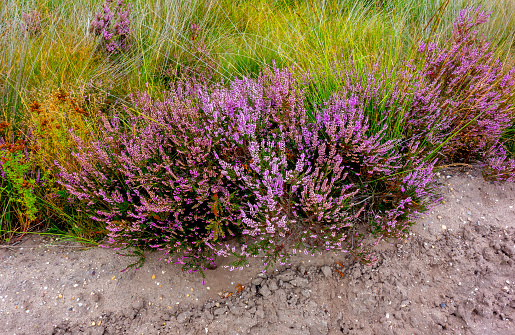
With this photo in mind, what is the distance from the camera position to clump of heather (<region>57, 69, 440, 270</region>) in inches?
69.0

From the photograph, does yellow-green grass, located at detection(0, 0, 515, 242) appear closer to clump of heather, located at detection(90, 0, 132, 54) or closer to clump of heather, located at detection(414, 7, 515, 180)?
clump of heather, located at detection(90, 0, 132, 54)

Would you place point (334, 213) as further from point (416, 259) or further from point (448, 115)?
point (448, 115)

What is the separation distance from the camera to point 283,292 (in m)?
1.87

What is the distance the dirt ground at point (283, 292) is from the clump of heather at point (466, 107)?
596 millimetres

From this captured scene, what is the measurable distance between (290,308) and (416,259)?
0.89 metres

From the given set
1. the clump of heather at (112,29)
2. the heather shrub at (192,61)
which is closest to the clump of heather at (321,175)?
the heather shrub at (192,61)

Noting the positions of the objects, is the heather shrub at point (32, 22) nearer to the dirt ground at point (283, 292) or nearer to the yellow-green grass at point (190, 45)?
the yellow-green grass at point (190, 45)

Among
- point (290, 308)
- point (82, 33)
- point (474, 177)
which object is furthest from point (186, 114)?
point (82, 33)

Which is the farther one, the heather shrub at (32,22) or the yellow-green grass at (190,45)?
the heather shrub at (32,22)

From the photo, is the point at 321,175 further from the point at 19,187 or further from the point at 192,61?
the point at 192,61

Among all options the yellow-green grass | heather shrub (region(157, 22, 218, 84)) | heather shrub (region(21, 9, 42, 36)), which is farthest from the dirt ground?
heather shrub (region(21, 9, 42, 36))

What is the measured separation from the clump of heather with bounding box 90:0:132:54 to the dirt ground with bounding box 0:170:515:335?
7.73 feet

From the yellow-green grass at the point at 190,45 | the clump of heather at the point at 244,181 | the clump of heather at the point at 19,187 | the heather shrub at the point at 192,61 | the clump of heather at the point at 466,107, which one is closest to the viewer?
the clump of heather at the point at 244,181

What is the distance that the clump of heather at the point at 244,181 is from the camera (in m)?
1.75
